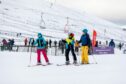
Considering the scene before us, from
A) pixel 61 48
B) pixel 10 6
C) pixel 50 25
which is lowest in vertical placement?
pixel 61 48

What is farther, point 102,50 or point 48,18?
point 48,18

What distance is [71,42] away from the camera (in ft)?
49.8

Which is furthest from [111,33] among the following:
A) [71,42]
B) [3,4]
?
[71,42]

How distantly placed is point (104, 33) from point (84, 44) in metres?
100

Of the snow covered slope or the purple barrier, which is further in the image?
the snow covered slope

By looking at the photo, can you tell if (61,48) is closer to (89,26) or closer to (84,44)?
(84,44)

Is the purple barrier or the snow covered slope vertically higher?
the snow covered slope

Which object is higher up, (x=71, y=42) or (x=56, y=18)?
(x=56, y=18)

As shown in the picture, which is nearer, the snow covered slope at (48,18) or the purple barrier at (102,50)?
the purple barrier at (102,50)

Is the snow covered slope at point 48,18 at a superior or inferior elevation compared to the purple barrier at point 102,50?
superior

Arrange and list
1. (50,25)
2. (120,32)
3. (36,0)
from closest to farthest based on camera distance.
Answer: (50,25) < (120,32) < (36,0)

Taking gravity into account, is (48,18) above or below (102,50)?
above

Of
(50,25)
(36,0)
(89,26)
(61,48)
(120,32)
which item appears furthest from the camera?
(36,0)

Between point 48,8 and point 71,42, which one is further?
point 48,8
